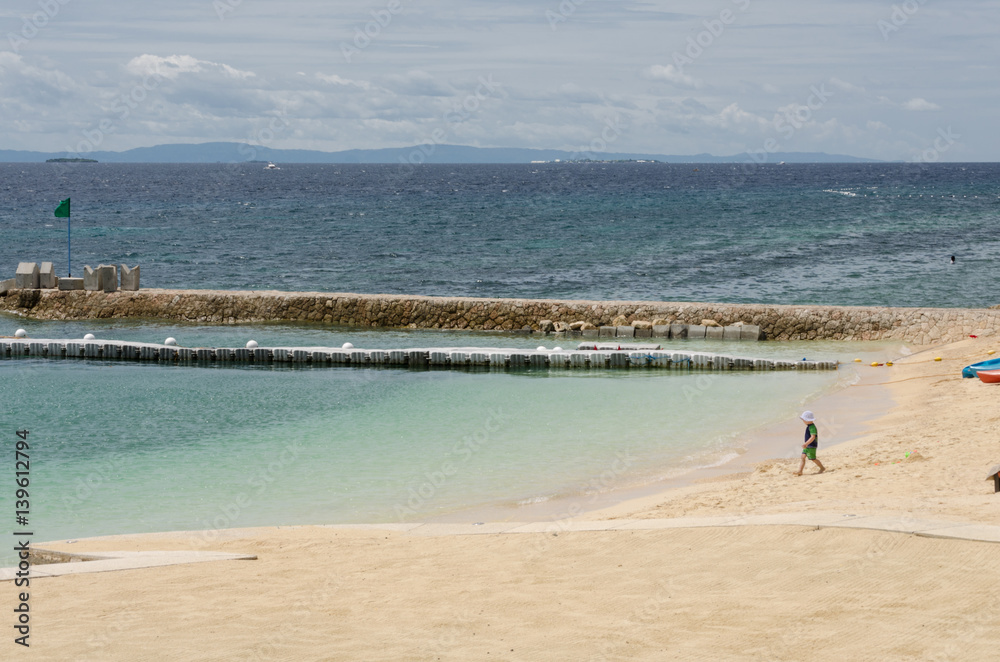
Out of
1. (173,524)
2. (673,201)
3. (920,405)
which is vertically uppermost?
(673,201)

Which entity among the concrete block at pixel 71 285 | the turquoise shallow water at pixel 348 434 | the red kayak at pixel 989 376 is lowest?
the turquoise shallow water at pixel 348 434

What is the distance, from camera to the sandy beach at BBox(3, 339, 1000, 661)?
7602 mm

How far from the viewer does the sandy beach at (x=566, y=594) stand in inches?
299

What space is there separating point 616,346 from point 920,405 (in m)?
9.23

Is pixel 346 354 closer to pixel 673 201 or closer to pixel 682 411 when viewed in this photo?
pixel 682 411

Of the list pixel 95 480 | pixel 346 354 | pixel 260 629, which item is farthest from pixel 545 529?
pixel 346 354

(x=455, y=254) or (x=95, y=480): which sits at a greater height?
(x=455, y=254)

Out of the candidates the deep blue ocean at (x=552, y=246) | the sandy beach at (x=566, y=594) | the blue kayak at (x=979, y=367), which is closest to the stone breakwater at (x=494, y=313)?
the blue kayak at (x=979, y=367)

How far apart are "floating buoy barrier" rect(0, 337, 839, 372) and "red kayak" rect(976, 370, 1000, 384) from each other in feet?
14.8

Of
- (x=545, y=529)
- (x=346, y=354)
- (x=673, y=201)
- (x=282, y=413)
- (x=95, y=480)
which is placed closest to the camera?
(x=545, y=529)

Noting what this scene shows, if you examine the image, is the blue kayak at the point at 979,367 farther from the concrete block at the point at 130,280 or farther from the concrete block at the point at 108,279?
the concrete block at the point at 108,279

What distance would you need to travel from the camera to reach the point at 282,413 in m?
20.0

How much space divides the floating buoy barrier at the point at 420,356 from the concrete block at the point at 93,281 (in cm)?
736

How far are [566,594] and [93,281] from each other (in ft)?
99.3
